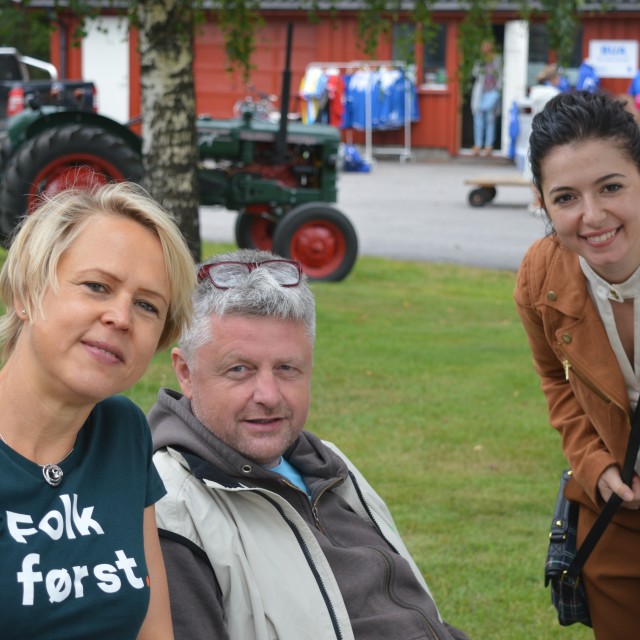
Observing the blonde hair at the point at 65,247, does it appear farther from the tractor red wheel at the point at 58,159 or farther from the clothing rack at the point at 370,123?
the clothing rack at the point at 370,123

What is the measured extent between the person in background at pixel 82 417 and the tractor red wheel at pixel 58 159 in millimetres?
7657

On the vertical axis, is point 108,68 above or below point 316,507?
above

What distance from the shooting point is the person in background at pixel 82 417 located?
2.00 m

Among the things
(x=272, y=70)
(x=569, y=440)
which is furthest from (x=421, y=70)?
(x=569, y=440)

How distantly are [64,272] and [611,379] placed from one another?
4.81ft

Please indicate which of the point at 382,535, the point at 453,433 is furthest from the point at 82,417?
the point at 453,433

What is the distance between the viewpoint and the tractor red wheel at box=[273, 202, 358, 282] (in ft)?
34.2

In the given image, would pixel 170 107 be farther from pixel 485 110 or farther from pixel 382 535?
pixel 485 110

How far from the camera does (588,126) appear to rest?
9.30ft

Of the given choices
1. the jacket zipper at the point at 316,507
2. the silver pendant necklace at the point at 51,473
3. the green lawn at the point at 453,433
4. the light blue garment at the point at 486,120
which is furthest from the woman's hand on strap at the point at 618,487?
the light blue garment at the point at 486,120

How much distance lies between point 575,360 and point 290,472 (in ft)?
2.49

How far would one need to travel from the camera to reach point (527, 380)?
7.25 metres

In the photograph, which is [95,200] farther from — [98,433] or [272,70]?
[272,70]

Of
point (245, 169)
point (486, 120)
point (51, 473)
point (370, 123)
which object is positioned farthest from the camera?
point (486, 120)
